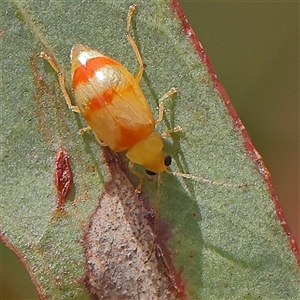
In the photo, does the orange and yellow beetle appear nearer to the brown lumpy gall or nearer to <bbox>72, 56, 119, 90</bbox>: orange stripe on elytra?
<bbox>72, 56, 119, 90</bbox>: orange stripe on elytra

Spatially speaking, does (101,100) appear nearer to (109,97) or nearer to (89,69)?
(109,97)

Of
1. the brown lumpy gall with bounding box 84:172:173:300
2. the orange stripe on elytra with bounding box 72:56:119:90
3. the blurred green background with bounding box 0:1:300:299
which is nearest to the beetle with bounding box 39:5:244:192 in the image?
the orange stripe on elytra with bounding box 72:56:119:90

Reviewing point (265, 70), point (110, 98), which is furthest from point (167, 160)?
point (265, 70)

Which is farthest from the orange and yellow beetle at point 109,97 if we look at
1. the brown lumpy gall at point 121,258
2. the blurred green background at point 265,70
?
the blurred green background at point 265,70

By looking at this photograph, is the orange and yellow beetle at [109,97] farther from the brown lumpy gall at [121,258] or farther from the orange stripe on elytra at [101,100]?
the brown lumpy gall at [121,258]

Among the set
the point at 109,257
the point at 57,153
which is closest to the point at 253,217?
the point at 109,257

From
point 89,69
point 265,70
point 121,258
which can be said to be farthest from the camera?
point 265,70
